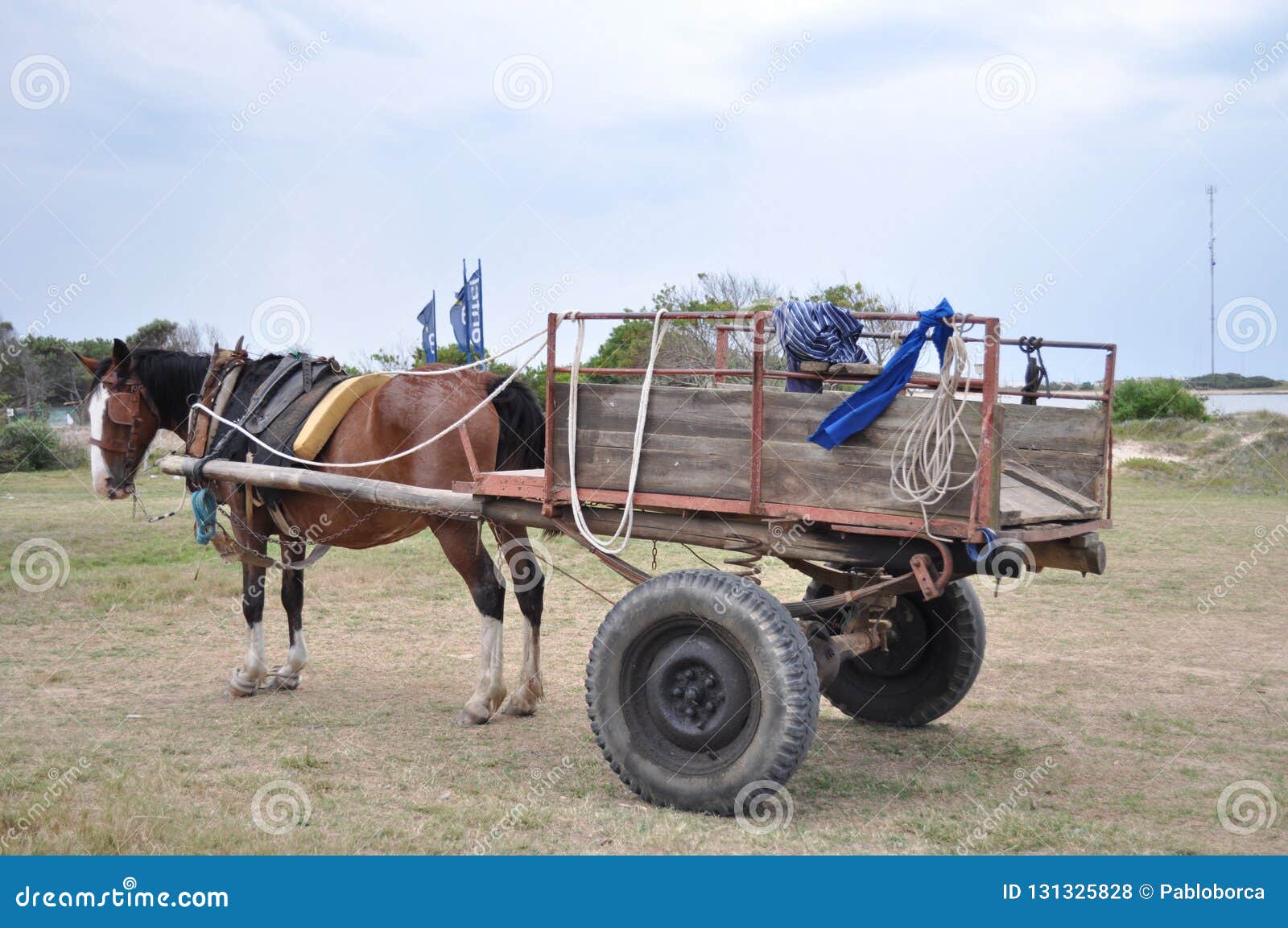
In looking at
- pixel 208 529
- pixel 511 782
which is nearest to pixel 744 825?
pixel 511 782

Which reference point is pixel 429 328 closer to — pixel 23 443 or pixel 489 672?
pixel 489 672

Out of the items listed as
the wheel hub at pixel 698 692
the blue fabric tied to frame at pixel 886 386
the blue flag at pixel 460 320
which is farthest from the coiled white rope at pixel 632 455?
the blue flag at pixel 460 320

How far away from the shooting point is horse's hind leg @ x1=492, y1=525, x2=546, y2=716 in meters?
6.12

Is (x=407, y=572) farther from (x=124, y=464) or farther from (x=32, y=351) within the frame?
(x=32, y=351)

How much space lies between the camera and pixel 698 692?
14.5 ft

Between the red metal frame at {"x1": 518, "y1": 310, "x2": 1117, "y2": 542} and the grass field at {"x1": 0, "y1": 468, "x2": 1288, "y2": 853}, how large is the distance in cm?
121

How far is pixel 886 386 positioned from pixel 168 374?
487 cm

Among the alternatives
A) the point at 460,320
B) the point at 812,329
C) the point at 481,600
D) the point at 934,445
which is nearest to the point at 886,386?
the point at 934,445

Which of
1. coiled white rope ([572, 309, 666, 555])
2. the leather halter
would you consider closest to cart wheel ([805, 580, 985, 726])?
coiled white rope ([572, 309, 666, 555])

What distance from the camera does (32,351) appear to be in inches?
1348

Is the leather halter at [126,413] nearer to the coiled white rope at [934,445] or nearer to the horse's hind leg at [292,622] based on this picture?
the horse's hind leg at [292,622]

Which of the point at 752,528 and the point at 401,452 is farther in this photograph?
the point at 401,452

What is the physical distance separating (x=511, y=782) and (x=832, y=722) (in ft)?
6.57

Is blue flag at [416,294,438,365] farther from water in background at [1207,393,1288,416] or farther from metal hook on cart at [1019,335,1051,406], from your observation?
water in background at [1207,393,1288,416]
